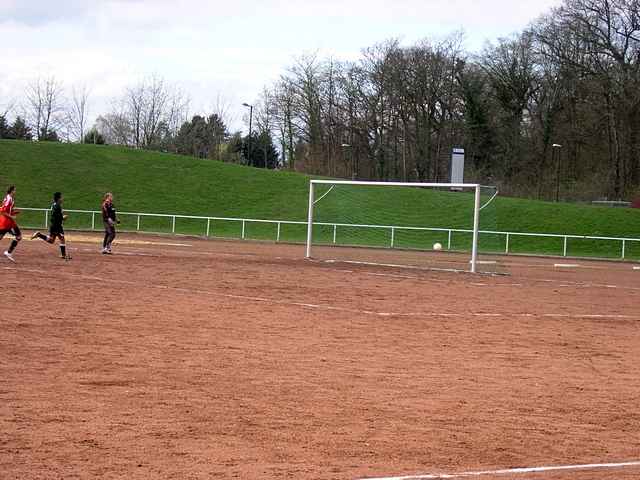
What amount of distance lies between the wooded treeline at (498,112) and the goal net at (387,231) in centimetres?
1934

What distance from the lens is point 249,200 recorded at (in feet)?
194

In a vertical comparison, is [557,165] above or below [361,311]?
above

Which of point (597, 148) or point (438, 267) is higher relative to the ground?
point (597, 148)

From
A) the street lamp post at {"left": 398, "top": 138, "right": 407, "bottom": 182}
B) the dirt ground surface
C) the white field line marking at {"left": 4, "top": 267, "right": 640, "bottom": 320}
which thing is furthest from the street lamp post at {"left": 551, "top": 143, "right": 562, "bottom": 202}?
the white field line marking at {"left": 4, "top": 267, "right": 640, "bottom": 320}

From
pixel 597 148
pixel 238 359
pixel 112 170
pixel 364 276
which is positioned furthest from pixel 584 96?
pixel 238 359

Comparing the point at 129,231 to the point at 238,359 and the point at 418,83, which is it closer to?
the point at 418,83

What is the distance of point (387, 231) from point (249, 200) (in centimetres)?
1736

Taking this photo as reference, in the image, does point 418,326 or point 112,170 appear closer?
point 418,326

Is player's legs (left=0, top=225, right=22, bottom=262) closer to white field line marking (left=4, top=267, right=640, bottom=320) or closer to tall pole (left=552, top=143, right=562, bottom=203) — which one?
white field line marking (left=4, top=267, right=640, bottom=320)

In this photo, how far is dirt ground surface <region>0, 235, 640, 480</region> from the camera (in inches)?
292

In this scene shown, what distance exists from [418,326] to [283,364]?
4.85 metres

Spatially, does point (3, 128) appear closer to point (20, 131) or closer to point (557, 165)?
point (20, 131)

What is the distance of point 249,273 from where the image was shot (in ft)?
82.7

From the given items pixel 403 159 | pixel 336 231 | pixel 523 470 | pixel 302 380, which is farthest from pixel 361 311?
pixel 403 159
